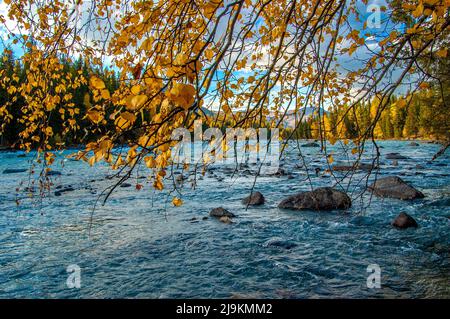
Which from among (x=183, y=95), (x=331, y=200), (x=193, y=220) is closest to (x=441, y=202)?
(x=331, y=200)

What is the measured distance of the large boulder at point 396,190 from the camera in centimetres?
1181

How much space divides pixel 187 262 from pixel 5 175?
1723 centimetres

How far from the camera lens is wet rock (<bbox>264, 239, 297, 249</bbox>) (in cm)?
780

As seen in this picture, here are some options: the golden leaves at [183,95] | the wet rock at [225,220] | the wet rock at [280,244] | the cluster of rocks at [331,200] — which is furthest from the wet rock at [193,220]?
the golden leaves at [183,95]

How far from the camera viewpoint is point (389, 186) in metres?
12.6

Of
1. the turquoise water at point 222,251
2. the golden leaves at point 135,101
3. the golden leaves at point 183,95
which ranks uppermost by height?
the golden leaves at point 183,95

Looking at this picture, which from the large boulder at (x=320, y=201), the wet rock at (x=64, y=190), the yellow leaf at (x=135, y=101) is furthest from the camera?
the wet rock at (x=64, y=190)

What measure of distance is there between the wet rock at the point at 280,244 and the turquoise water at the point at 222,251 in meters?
0.05

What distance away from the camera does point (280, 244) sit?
7914 mm

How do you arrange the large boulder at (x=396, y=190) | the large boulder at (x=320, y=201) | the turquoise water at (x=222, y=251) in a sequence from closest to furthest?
the turquoise water at (x=222, y=251), the large boulder at (x=320, y=201), the large boulder at (x=396, y=190)

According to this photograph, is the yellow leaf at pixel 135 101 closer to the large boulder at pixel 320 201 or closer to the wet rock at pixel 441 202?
the large boulder at pixel 320 201

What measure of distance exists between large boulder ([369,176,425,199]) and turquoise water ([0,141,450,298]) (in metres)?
0.40

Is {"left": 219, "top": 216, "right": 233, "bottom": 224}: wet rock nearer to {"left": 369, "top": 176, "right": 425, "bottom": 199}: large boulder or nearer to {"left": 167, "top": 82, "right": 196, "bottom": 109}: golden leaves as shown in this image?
{"left": 369, "top": 176, "right": 425, "bottom": 199}: large boulder
